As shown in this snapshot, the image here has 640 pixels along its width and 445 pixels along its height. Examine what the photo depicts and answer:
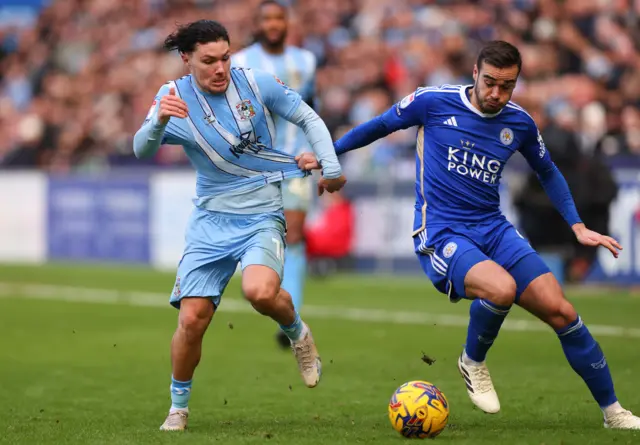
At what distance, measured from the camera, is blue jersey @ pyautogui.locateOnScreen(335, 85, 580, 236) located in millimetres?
6938

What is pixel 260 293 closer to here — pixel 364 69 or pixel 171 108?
pixel 171 108

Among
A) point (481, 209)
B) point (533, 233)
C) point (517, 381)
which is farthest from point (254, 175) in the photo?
point (533, 233)

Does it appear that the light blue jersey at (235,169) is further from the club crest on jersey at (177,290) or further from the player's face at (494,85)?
the player's face at (494,85)

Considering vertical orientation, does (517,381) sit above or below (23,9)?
below

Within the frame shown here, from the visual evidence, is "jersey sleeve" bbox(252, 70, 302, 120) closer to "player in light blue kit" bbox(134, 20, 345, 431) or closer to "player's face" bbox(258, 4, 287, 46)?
"player in light blue kit" bbox(134, 20, 345, 431)

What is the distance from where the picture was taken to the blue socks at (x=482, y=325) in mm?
6812

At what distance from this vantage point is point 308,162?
6918 millimetres

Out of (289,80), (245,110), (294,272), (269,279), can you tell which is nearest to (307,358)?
(269,279)

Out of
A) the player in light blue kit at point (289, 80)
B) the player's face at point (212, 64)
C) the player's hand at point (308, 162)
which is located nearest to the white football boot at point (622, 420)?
the player's hand at point (308, 162)

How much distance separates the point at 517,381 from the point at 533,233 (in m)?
8.31

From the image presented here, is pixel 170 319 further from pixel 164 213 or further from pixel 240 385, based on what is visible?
pixel 164 213

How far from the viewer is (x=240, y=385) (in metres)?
8.61

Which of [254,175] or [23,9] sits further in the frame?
[23,9]

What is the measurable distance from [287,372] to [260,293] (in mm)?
2788
